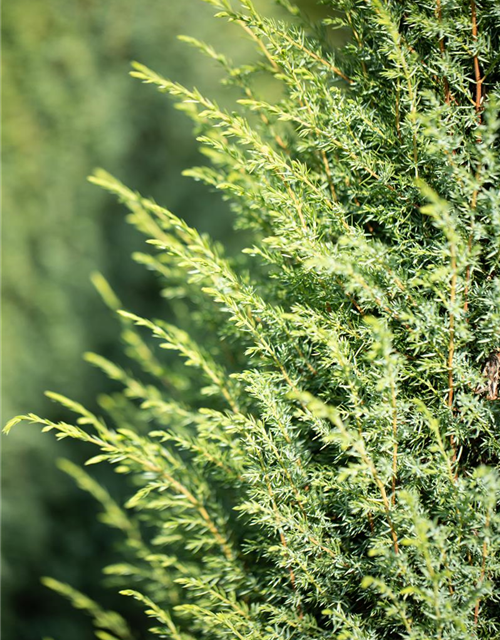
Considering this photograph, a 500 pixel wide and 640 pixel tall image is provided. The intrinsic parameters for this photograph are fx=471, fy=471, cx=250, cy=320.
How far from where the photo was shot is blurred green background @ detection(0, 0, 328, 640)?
1465mm

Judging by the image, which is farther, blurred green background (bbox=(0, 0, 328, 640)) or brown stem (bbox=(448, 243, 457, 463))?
blurred green background (bbox=(0, 0, 328, 640))

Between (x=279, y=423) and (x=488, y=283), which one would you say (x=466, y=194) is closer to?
(x=488, y=283)

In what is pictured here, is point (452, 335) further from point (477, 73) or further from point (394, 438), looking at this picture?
point (477, 73)

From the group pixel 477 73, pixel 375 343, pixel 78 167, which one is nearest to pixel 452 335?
pixel 375 343

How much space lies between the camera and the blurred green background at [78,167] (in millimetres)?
1465

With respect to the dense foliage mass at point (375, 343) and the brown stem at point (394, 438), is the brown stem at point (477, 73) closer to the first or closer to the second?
the dense foliage mass at point (375, 343)

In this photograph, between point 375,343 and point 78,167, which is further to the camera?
point 78,167

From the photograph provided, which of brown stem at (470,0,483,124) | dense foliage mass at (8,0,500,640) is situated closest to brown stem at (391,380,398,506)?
dense foliage mass at (8,0,500,640)

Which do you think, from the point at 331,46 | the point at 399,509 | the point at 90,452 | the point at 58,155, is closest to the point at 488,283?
the point at 399,509

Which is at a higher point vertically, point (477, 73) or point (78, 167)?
point (477, 73)

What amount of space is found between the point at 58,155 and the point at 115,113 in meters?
0.25

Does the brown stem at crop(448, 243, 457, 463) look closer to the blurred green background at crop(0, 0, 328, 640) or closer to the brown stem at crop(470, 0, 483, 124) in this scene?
the brown stem at crop(470, 0, 483, 124)

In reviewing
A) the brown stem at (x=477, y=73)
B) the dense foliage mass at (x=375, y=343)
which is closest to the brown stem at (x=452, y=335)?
the dense foliage mass at (x=375, y=343)

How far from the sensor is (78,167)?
Answer: 1.60 metres
